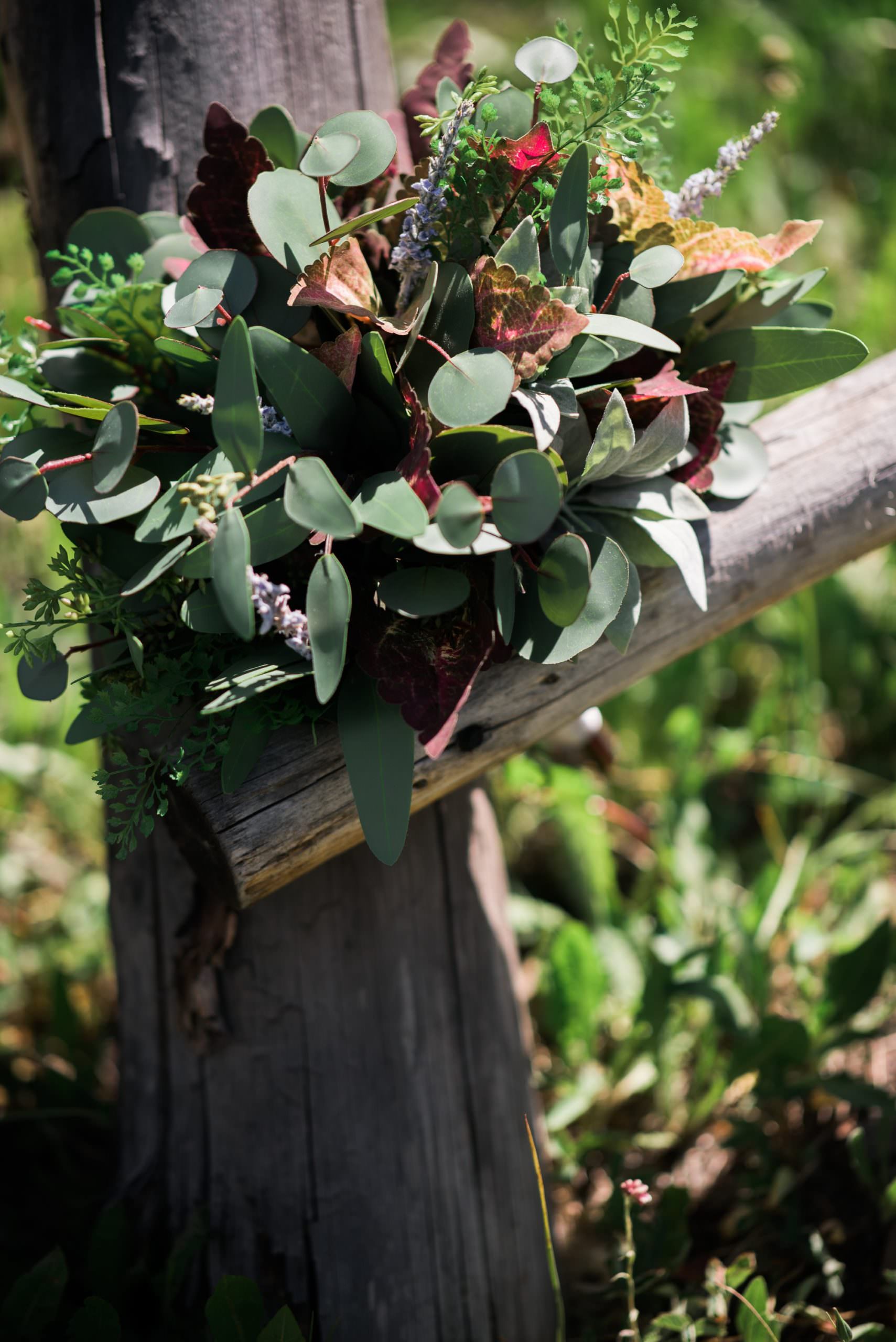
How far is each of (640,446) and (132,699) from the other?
406 millimetres

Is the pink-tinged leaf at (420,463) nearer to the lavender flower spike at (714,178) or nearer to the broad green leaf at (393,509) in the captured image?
the broad green leaf at (393,509)

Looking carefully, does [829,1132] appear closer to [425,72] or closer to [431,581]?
[431,581]

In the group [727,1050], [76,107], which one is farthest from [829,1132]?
[76,107]

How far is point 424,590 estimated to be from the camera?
0.61 meters

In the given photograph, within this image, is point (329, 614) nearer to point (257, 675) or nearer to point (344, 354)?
point (257, 675)

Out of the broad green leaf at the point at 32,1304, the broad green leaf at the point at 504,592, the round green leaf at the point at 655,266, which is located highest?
the round green leaf at the point at 655,266

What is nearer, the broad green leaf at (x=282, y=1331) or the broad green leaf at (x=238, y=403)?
the broad green leaf at (x=238, y=403)

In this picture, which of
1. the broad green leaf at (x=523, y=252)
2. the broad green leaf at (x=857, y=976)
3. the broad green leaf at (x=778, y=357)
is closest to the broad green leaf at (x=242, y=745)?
the broad green leaf at (x=523, y=252)

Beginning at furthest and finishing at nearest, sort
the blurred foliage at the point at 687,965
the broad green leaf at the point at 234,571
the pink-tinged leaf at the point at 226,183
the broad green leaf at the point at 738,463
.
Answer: the blurred foliage at the point at 687,965, the broad green leaf at the point at 738,463, the pink-tinged leaf at the point at 226,183, the broad green leaf at the point at 234,571

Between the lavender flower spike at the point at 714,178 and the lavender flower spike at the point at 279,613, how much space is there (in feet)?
1.47

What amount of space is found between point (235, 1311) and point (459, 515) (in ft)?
2.26

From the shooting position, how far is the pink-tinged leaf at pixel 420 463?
578mm

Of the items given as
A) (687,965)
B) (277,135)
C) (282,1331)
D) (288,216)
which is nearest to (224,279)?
(288,216)

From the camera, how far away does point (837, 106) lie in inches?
103
